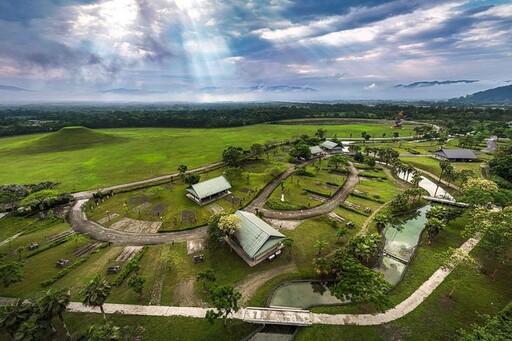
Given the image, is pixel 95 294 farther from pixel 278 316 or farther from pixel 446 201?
pixel 446 201

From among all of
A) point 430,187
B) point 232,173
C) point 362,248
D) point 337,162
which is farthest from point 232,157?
point 430,187

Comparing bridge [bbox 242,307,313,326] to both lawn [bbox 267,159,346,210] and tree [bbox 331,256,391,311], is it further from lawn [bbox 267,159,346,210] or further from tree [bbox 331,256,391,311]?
lawn [bbox 267,159,346,210]

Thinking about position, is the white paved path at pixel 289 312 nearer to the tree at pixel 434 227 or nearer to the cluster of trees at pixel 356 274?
the cluster of trees at pixel 356 274

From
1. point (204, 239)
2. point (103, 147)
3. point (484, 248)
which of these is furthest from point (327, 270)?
point (103, 147)

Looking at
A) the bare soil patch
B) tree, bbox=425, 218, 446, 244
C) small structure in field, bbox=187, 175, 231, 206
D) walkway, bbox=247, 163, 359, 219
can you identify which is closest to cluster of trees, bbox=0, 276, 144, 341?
the bare soil patch

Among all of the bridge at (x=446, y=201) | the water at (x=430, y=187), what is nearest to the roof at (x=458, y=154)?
the water at (x=430, y=187)

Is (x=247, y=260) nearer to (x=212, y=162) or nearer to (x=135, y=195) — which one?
(x=135, y=195)
